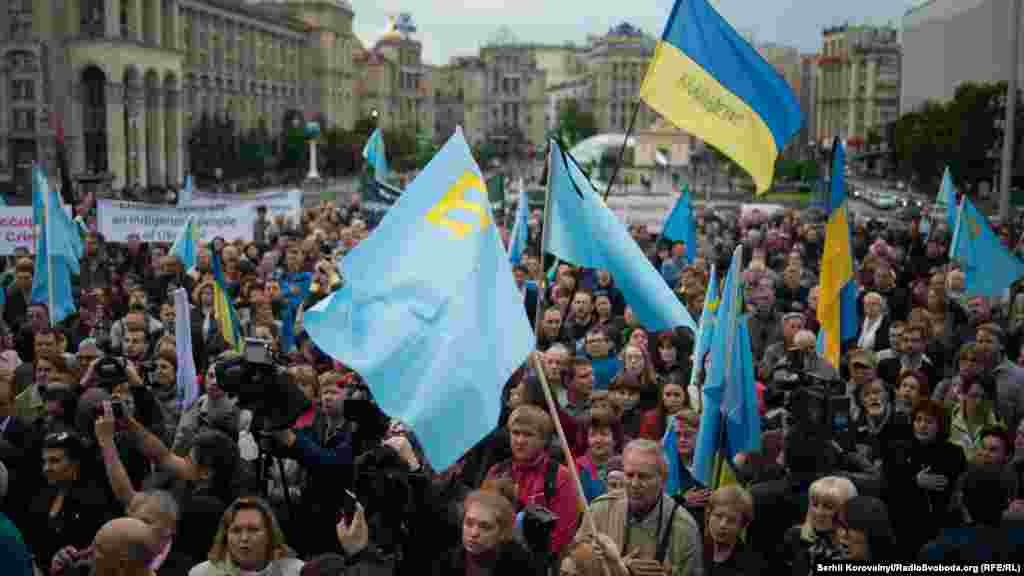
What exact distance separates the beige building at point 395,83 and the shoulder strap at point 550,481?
10339 cm

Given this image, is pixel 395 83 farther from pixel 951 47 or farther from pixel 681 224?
pixel 681 224

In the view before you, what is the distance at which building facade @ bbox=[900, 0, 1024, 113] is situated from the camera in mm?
51281

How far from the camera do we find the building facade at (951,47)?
5128cm

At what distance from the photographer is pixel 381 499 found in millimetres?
4086

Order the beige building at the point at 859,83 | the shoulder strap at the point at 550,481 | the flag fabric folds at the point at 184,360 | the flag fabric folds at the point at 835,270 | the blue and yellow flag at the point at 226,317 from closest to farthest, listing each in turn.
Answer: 1. the shoulder strap at the point at 550,481
2. the flag fabric folds at the point at 184,360
3. the flag fabric folds at the point at 835,270
4. the blue and yellow flag at the point at 226,317
5. the beige building at the point at 859,83

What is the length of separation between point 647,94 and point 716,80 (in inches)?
16.8

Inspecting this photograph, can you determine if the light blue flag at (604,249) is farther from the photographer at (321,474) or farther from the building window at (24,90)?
the building window at (24,90)

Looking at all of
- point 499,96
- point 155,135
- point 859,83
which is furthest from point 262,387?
point 499,96

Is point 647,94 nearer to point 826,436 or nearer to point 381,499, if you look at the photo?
point 826,436

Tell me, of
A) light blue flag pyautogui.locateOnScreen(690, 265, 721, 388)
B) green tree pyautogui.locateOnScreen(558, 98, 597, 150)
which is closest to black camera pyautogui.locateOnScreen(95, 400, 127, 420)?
light blue flag pyautogui.locateOnScreen(690, 265, 721, 388)

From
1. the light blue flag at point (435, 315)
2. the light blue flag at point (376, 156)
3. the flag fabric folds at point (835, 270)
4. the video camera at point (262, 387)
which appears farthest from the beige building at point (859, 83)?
the video camera at point (262, 387)

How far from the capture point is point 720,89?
7648mm

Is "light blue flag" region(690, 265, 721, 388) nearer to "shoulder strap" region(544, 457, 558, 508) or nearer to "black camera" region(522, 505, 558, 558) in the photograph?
"shoulder strap" region(544, 457, 558, 508)

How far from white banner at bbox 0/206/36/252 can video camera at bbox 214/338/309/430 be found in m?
9.93
